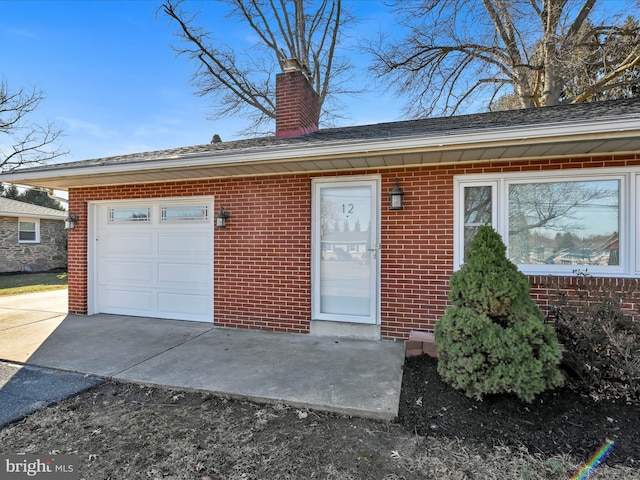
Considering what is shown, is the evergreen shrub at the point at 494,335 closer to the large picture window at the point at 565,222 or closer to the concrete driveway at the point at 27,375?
the large picture window at the point at 565,222

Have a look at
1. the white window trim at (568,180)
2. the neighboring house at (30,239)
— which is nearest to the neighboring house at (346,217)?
the white window trim at (568,180)

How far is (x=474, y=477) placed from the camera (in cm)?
212

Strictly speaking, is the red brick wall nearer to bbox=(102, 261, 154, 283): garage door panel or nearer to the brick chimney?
bbox=(102, 261, 154, 283): garage door panel

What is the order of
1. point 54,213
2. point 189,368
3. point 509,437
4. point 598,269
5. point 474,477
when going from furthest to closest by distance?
point 54,213 < point 598,269 < point 189,368 < point 509,437 < point 474,477

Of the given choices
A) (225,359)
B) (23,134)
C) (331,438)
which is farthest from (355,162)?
(23,134)

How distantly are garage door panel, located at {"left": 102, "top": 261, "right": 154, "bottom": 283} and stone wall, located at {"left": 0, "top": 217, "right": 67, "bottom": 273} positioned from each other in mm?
12743

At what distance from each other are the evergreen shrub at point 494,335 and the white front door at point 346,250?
1.86 m

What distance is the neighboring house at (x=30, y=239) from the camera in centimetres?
1513

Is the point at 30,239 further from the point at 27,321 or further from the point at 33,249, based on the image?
the point at 27,321

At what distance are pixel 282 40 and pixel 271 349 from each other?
13959 millimetres

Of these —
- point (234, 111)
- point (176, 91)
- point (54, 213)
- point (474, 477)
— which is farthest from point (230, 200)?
point (54, 213)

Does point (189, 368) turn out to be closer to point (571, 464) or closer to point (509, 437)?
point (509, 437)

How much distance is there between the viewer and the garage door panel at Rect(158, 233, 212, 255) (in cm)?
593

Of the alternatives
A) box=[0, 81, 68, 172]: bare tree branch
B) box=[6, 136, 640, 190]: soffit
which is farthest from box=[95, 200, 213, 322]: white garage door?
box=[0, 81, 68, 172]: bare tree branch
